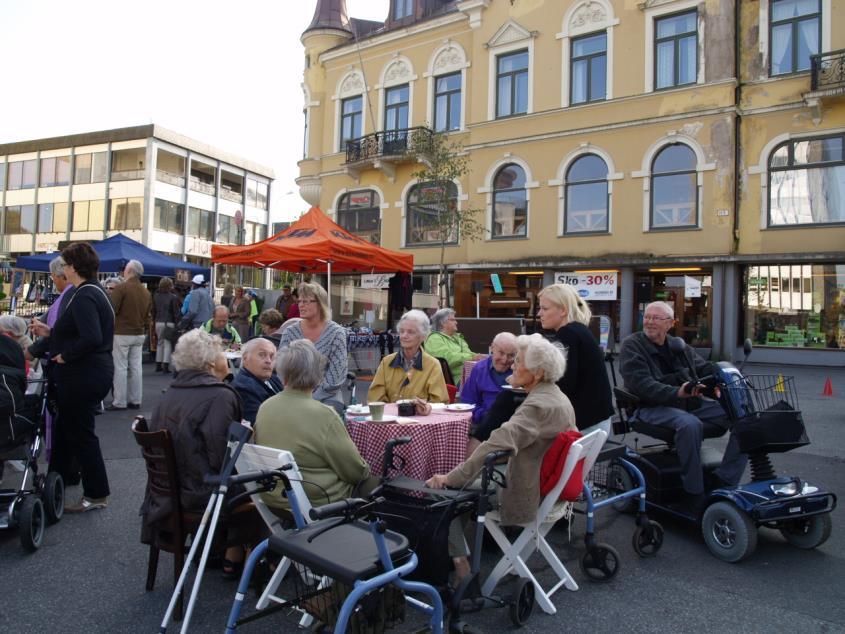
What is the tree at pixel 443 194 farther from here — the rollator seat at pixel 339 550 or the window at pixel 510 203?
the rollator seat at pixel 339 550

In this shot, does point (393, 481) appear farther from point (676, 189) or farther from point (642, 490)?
point (676, 189)

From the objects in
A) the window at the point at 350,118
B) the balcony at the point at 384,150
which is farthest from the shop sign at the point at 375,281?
the window at the point at 350,118

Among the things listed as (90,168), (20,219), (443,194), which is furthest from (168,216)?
(443,194)

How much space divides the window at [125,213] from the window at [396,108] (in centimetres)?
2380

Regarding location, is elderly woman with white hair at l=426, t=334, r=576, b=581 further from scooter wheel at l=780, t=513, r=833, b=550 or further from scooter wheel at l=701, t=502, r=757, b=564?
scooter wheel at l=780, t=513, r=833, b=550

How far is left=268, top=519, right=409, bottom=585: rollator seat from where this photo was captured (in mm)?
2350

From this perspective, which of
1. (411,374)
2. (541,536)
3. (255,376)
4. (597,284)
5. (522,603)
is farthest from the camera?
(597,284)

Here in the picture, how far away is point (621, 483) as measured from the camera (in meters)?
4.89

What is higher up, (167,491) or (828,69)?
(828,69)

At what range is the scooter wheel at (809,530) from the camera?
4.21m

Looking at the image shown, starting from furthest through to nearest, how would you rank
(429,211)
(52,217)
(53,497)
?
(52,217)
(429,211)
(53,497)

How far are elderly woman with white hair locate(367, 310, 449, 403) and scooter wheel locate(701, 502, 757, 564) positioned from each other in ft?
6.82

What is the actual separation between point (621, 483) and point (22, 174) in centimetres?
5234

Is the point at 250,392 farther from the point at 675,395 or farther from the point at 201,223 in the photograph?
the point at 201,223
